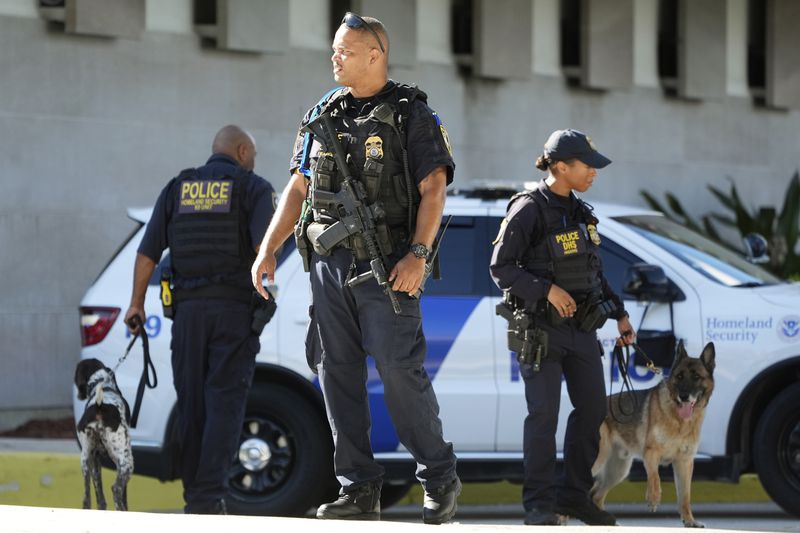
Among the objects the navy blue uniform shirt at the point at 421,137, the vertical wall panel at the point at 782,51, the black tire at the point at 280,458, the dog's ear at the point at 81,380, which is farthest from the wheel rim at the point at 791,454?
the vertical wall panel at the point at 782,51

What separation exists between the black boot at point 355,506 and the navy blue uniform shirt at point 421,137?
1.13m

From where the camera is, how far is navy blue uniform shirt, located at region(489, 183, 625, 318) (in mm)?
7129

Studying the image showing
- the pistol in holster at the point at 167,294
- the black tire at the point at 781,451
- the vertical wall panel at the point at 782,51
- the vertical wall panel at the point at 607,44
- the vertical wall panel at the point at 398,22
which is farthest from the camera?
the vertical wall panel at the point at 782,51

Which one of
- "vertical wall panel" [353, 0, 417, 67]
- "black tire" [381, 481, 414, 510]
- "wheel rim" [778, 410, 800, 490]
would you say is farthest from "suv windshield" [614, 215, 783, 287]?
"vertical wall panel" [353, 0, 417, 67]

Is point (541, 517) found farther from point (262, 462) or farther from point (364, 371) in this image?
point (262, 462)

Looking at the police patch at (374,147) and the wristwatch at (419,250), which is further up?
the police patch at (374,147)

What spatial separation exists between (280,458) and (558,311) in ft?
6.40

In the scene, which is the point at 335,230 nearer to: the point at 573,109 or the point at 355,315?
the point at 355,315

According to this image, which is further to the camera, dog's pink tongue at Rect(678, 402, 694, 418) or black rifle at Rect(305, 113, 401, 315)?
dog's pink tongue at Rect(678, 402, 694, 418)

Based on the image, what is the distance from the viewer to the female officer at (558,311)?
7.15 metres

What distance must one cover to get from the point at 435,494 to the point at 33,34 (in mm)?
7875

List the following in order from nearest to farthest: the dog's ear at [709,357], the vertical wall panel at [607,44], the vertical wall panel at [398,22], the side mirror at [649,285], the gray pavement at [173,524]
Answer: the gray pavement at [173,524] → the dog's ear at [709,357] → the side mirror at [649,285] → the vertical wall panel at [398,22] → the vertical wall panel at [607,44]

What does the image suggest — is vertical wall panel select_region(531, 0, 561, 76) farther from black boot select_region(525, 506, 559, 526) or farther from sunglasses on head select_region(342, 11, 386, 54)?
sunglasses on head select_region(342, 11, 386, 54)

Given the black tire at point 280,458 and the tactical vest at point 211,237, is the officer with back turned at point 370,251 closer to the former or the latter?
the tactical vest at point 211,237
